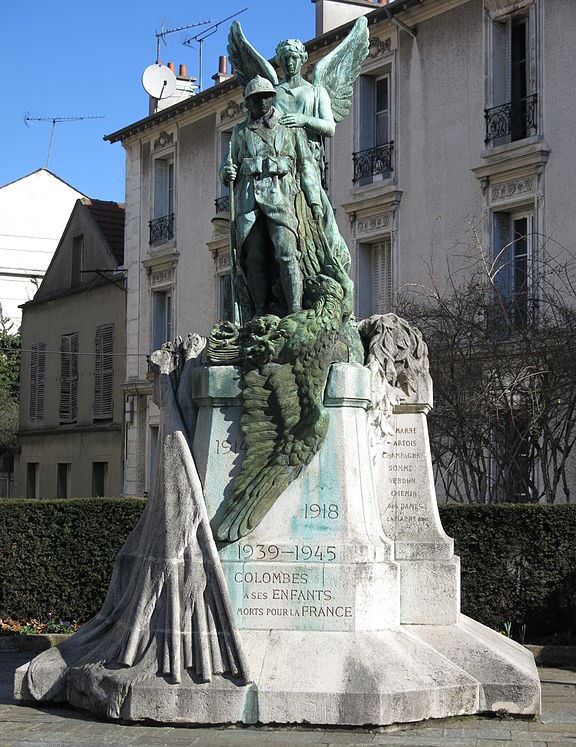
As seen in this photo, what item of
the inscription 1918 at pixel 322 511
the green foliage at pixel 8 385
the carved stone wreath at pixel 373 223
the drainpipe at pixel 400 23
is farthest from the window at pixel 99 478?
the inscription 1918 at pixel 322 511

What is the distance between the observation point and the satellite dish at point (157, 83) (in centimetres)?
3241

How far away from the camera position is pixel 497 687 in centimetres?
821

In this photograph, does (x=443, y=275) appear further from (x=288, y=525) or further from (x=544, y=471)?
(x=288, y=525)

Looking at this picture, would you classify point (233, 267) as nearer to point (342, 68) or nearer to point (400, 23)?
point (342, 68)

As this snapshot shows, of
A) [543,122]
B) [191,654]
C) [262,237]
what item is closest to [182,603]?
[191,654]

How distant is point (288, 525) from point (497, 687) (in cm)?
161

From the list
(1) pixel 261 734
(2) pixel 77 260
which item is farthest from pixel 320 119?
(2) pixel 77 260

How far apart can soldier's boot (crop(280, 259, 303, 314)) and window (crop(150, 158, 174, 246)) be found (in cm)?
2235

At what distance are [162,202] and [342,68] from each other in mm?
22260

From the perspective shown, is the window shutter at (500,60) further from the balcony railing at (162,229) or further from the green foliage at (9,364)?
the green foliage at (9,364)

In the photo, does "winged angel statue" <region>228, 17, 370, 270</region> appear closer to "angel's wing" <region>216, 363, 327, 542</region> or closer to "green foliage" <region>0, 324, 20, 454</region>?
"angel's wing" <region>216, 363, 327, 542</region>

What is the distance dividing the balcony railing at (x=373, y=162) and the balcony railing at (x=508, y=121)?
8.56 feet

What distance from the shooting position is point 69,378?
35.1 m

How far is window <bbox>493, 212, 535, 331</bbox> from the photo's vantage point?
19.0 m
